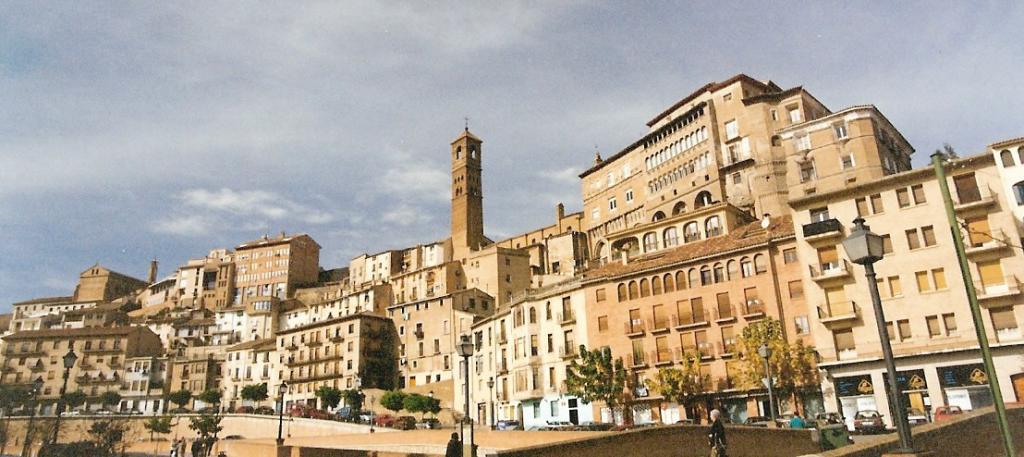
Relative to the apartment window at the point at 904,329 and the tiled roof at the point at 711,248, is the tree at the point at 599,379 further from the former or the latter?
the apartment window at the point at 904,329

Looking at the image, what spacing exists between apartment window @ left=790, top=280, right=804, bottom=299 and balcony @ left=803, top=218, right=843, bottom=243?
2888 millimetres

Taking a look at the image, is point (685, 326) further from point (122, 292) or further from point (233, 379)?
point (122, 292)

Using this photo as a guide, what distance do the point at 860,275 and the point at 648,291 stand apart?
14269mm

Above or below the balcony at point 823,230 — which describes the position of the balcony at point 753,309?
below

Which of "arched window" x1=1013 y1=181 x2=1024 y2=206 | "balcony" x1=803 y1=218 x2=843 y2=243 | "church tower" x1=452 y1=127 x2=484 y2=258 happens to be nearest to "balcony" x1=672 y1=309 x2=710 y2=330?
"balcony" x1=803 y1=218 x2=843 y2=243

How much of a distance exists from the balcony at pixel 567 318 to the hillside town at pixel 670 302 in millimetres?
184

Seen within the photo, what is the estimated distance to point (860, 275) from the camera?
40.6 meters

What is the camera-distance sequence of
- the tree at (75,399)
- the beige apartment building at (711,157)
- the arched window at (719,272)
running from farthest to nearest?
the tree at (75,399) → the beige apartment building at (711,157) → the arched window at (719,272)

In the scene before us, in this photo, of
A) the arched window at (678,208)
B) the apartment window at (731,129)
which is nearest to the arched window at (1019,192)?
the apartment window at (731,129)

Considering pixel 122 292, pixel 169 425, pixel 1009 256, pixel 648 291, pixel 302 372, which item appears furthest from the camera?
pixel 122 292

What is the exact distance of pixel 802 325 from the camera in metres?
41.8

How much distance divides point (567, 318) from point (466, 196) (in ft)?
220

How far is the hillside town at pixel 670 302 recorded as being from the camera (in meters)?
37.8

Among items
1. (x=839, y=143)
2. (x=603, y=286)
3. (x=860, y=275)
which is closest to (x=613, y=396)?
(x=603, y=286)
